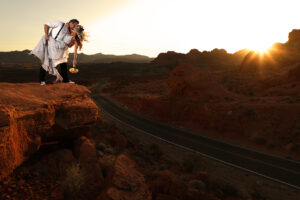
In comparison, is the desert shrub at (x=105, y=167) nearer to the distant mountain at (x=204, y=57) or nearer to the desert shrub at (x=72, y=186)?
the desert shrub at (x=72, y=186)

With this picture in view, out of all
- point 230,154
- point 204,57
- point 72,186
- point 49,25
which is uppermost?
point 204,57

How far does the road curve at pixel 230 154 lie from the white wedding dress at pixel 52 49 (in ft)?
52.3

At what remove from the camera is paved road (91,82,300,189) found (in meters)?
15.5

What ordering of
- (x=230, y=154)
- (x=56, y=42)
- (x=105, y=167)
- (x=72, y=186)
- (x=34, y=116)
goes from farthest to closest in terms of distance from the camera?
1. (x=230, y=154)
2. (x=105, y=167)
3. (x=56, y=42)
4. (x=34, y=116)
5. (x=72, y=186)

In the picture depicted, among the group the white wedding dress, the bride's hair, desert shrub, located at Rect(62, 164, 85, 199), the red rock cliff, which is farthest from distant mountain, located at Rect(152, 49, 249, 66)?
desert shrub, located at Rect(62, 164, 85, 199)

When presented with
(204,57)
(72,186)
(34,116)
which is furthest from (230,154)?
(204,57)

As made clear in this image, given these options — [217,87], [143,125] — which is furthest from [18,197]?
[217,87]

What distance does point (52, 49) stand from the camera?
7.26 m

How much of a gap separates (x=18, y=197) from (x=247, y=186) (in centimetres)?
1389

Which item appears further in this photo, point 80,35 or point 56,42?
point 80,35

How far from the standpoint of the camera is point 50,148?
277 inches

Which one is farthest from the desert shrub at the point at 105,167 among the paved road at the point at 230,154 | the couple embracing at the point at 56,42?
the paved road at the point at 230,154

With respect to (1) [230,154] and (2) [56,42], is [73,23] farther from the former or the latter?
(1) [230,154]

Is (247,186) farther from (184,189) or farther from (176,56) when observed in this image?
(176,56)
